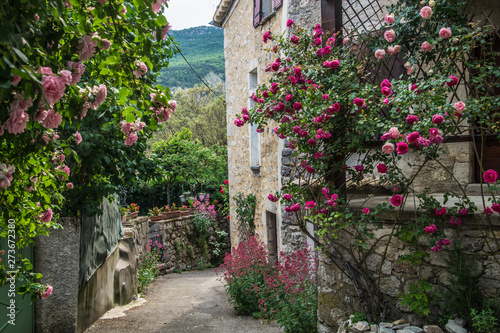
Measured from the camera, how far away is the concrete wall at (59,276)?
14.7 feet

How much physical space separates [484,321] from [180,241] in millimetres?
10553

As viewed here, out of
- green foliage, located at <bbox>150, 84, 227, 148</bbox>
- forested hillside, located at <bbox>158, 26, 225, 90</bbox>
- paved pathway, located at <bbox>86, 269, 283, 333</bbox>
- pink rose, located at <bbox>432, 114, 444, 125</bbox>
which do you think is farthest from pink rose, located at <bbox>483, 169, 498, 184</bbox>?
forested hillside, located at <bbox>158, 26, 225, 90</bbox>

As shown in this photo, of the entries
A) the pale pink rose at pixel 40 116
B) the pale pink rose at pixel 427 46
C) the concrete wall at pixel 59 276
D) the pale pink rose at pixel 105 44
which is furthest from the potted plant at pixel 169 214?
the pale pink rose at pixel 40 116

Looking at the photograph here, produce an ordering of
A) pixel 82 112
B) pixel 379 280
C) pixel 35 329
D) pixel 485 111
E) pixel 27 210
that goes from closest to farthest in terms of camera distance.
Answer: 1. pixel 82 112
2. pixel 27 210
3. pixel 485 111
4. pixel 379 280
5. pixel 35 329

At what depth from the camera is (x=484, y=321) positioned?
8.47ft

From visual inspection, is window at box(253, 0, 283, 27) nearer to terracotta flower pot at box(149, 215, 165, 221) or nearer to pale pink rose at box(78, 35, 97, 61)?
pale pink rose at box(78, 35, 97, 61)

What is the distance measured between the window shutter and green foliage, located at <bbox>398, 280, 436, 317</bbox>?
563cm

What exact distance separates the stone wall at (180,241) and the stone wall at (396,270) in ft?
25.3

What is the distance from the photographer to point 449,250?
9.66ft

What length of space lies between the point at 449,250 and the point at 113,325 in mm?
4375

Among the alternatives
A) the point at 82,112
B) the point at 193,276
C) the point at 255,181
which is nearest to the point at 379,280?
the point at 82,112

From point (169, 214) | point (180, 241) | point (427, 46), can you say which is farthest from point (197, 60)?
point (427, 46)

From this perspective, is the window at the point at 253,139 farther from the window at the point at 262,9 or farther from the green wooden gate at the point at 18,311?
the green wooden gate at the point at 18,311

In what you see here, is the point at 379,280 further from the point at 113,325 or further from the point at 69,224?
the point at 113,325
